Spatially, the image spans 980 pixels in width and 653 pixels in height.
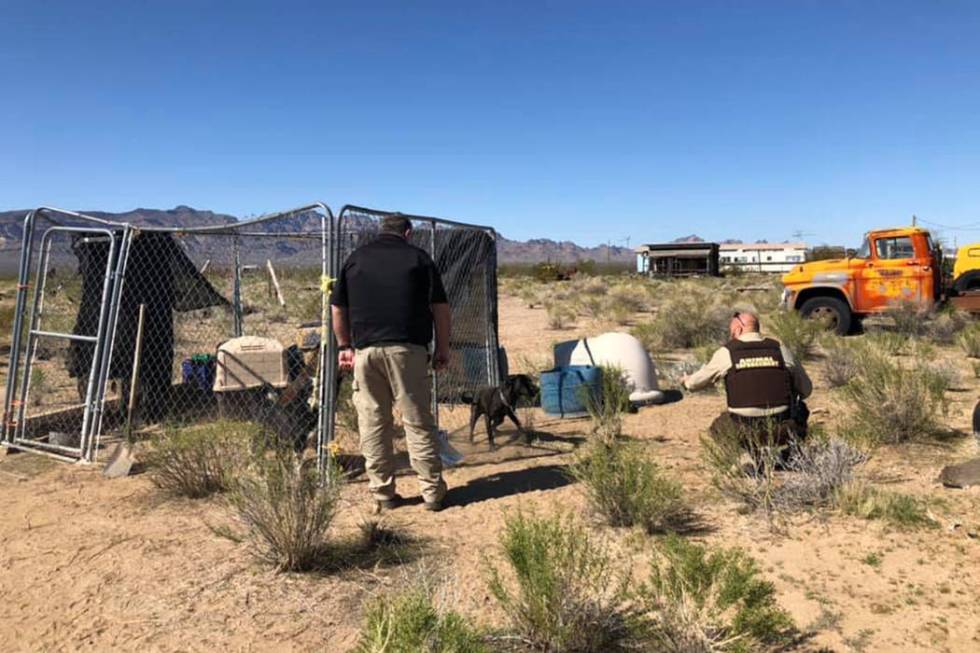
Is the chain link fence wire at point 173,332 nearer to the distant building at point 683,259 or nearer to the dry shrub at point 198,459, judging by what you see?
the dry shrub at point 198,459

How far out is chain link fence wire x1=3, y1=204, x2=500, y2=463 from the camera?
584cm

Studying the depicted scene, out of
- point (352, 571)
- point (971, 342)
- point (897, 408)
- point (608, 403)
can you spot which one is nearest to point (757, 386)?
point (608, 403)

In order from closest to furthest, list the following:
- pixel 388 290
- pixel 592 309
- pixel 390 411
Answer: pixel 388 290 < pixel 390 411 < pixel 592 309

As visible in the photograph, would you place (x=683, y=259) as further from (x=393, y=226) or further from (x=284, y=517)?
(x=284, y=517)

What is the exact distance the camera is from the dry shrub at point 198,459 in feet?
16.4

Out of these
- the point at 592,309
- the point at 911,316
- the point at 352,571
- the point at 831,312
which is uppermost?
the point at 592,309

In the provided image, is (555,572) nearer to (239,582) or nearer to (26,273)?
(239,582)

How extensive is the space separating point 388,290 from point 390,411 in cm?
88

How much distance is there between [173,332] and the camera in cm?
790

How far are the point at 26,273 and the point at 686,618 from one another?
21.4 feet

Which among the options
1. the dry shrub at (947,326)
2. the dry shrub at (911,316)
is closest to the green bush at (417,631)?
the dry shrub at (911,316)

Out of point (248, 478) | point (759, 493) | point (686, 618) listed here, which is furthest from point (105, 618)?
point (759, 493)

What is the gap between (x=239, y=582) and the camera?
12.4 ft

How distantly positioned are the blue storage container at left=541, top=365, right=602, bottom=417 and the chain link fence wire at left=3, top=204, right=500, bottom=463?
64 centimetres
